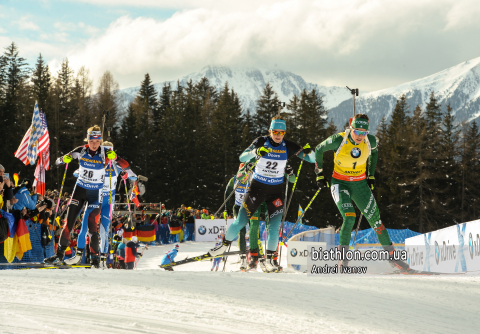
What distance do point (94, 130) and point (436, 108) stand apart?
46.6 meters

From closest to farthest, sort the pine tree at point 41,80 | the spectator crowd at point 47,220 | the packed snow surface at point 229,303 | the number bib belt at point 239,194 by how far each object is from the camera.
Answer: the packed snow surface at point 229,303, the spectator crowd at point 47,220, the number bib belt at point 239,194, the pine tree at point 41,80

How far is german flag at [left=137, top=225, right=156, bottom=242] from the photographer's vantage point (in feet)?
62.6

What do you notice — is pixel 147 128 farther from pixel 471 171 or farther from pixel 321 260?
pixel 321 260

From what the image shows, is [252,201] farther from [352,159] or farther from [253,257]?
[352,159]

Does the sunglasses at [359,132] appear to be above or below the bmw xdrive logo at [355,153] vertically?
above

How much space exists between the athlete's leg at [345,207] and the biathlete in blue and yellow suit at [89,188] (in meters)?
3.58

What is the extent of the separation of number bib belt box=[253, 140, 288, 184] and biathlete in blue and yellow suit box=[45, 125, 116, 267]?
247cm

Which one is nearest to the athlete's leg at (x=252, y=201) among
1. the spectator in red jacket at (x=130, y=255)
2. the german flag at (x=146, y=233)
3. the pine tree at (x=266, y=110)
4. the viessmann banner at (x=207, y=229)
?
the spectator in red jacket at (x=130, y=255)

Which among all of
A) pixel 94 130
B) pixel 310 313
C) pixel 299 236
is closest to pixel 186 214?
pixel 299 236

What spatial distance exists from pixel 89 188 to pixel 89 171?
27 cm

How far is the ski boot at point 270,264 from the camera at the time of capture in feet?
20.9

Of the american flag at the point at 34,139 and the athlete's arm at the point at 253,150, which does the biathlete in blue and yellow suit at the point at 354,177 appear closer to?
the athlete's arm at the point at 253,150

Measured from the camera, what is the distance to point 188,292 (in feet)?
13.3

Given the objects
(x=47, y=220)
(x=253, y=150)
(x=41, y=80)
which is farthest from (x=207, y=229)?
(x=41, y=80)
